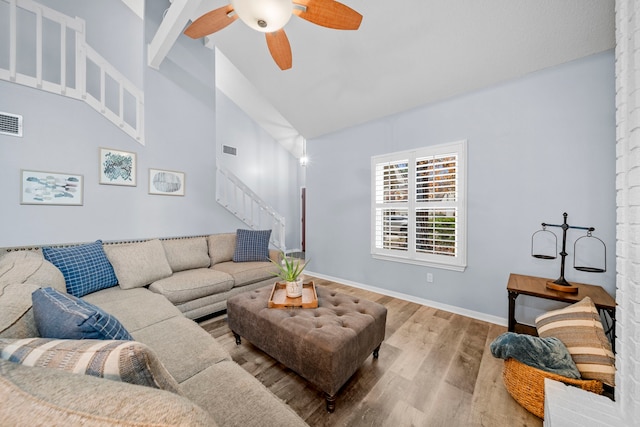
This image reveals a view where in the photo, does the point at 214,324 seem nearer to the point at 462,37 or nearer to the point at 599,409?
the point at 599,409

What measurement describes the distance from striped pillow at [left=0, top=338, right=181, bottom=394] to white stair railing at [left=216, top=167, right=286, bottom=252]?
143 inches

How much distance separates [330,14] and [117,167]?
10.1ft

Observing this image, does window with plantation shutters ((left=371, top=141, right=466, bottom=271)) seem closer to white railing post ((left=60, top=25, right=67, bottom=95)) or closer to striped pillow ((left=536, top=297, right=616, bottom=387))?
striped pillow ((left=536, top=297, right=616, bottom=387))

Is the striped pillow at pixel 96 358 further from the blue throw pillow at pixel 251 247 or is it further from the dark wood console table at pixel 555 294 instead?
the blue throw pillow at pixel 251 247

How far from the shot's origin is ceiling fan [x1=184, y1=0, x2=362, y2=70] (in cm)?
144

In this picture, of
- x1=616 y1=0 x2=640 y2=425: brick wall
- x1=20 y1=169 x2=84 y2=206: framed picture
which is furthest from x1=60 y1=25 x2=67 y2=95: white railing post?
x1=616 y1=0 x2=640 y2=425: brick wall

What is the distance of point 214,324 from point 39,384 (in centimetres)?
238

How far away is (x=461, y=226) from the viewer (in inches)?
112

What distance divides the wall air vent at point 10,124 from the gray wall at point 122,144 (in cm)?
5

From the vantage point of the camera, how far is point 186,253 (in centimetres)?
310

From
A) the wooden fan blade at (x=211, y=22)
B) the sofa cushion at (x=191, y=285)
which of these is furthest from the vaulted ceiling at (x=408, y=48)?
the sofa cushion at (x=191, y=285)

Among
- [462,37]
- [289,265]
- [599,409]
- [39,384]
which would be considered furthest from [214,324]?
[462,37]

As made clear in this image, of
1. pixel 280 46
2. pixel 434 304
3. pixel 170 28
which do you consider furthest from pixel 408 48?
pixel 434 304

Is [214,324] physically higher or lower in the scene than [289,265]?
lower
